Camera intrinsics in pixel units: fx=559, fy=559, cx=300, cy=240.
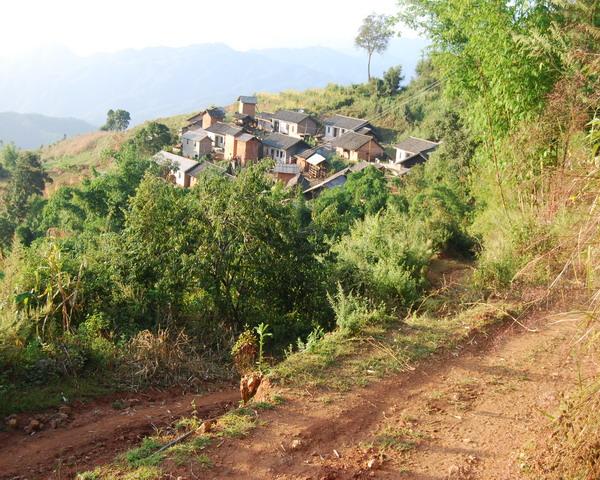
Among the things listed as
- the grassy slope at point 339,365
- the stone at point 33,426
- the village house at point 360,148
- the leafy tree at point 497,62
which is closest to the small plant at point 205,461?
the grassy slope at point 339,365

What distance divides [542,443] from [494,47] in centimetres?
635

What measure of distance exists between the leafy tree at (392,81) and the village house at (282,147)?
11.6 metres

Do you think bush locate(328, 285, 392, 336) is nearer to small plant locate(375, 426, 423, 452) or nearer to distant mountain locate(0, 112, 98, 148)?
small plant locate(375, 426, 423, 452)

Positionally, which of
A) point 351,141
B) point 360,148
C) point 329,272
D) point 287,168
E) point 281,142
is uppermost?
point 351,141

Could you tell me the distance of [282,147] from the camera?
120 ft

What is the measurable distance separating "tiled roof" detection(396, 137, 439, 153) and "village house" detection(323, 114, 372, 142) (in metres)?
4.99

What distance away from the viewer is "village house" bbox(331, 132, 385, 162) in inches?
1393

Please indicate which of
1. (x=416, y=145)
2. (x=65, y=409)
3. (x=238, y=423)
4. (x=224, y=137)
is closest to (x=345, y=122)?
(x=416, y=145)

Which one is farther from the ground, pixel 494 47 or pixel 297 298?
pixel 494 47

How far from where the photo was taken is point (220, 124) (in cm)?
4006

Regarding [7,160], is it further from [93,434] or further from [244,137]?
[93,434]

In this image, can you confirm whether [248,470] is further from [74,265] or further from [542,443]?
[74,265]

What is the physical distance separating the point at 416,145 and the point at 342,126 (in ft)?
26.9

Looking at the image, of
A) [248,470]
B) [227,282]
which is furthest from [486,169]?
[248,470]
